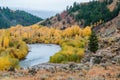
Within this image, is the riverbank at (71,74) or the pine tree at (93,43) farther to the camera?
the pine tree at (93,43)

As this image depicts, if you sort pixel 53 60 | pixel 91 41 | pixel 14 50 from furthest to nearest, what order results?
pixel 14 50 → pixel 53 60 → pixel 91 41

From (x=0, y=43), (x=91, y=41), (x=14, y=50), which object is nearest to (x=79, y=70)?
(x=91, y=41)

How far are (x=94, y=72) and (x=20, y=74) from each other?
9.23 meters

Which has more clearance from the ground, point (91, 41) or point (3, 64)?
point (91, 41)

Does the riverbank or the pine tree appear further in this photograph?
the pine tree

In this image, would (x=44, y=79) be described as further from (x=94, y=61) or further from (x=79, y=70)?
(x=94, y=61)

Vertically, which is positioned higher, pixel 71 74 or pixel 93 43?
pixel 93 43

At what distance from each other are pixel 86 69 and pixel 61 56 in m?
71.2

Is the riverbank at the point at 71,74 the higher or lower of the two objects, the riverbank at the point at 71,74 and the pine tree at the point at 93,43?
the lower

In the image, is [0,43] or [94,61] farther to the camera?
[0,43]

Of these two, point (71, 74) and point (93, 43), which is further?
point (93, 43)

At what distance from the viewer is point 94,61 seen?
202 ft

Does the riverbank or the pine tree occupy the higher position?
the pine tree

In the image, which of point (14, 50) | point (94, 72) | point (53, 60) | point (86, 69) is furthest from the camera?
point (14, 50)
